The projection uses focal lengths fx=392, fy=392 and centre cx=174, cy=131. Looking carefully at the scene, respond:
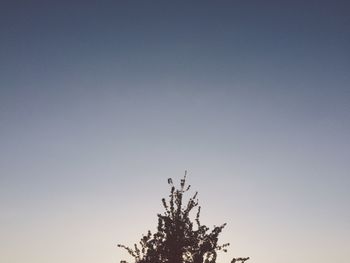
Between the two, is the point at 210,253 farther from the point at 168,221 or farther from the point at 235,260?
the point at 168,221

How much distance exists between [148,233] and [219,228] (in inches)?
93.6

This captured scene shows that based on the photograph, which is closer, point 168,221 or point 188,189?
point 168,221

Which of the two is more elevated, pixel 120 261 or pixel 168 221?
pixel 168 221

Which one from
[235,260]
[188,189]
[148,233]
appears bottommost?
[235,260]

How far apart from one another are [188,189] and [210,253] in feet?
8.09

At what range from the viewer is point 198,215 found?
1355 centimetres

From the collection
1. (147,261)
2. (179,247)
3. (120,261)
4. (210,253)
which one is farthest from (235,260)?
(120,261)

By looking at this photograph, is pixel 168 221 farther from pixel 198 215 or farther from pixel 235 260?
pixel 235 260

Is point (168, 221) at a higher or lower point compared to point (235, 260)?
higher

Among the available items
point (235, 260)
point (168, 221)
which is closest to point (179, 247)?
point (168, 221)

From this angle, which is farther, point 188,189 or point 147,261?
point 188,189

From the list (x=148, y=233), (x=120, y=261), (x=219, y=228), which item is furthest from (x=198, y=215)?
(x=120, y=261)

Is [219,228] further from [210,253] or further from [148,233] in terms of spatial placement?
[148,233]

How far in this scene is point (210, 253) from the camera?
12852mm
